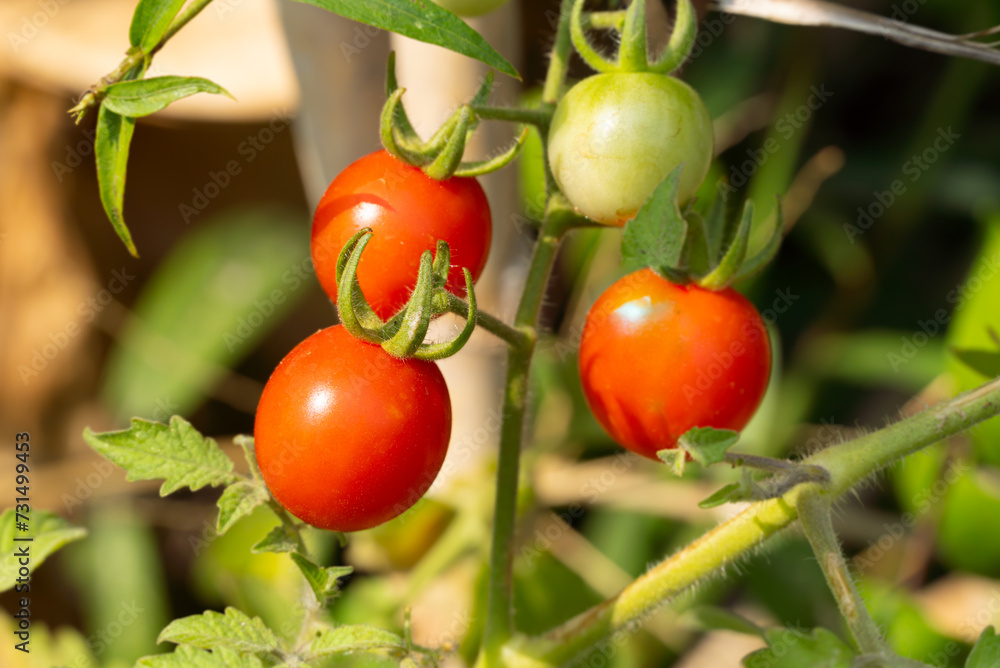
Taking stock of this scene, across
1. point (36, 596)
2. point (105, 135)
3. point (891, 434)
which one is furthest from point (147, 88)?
point (36, 596)

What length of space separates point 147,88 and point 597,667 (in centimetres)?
79

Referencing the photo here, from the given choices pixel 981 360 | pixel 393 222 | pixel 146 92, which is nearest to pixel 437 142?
pixel 393 222

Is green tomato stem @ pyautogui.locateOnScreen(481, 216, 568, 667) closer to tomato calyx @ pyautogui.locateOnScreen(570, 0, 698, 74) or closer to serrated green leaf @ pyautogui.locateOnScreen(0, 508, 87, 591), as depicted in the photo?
tomato calyx @ pyautogui.locateOnScreen(570, 0, 698, 74)

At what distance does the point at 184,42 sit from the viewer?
1.63 meters

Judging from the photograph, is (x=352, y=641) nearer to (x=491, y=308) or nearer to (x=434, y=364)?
(x=434, y=364)

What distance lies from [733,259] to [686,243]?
0.06m

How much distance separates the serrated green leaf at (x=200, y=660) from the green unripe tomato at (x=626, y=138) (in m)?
0.36

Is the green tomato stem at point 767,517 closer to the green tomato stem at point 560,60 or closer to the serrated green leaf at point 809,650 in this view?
the serrated green leaf at point 809,650

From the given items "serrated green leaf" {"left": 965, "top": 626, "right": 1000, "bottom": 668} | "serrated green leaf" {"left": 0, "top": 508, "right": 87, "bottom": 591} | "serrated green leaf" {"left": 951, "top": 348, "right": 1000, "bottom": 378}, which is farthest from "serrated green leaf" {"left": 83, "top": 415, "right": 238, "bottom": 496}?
"serrated green leaf" {"left": 951, "top": 348, "right": 1000, "bottom": 378}

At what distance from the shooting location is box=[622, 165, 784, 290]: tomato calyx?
56cm

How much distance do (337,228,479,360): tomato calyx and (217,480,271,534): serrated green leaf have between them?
0.13 meters

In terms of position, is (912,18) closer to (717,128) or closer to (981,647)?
(717,128)

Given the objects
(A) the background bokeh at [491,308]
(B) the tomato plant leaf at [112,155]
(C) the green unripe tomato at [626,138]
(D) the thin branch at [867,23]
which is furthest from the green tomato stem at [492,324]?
(A) the background bokeh at [491,308]

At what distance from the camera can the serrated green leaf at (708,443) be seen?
491 millimetres
